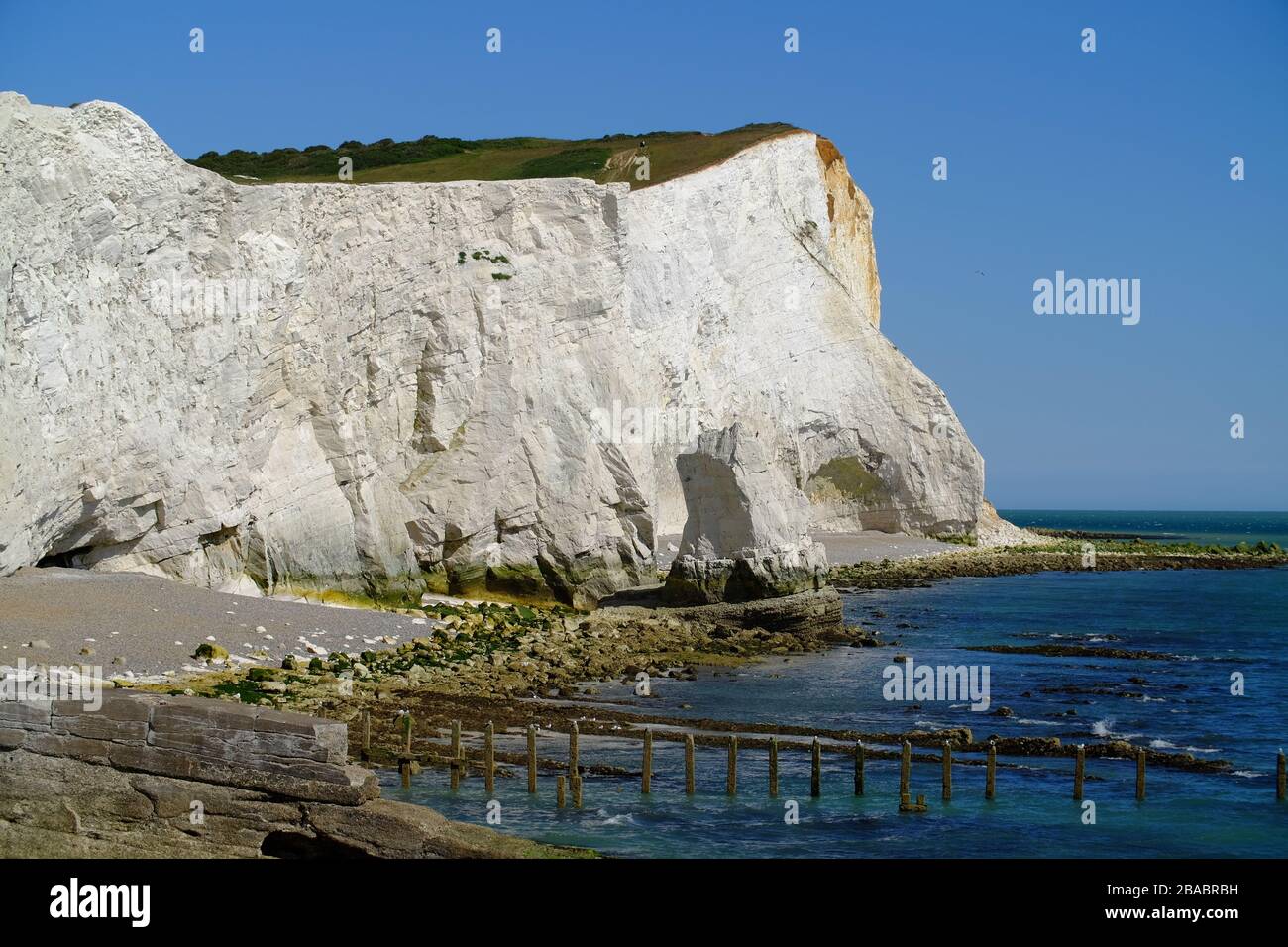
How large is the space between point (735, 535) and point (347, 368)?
1056 centimetres

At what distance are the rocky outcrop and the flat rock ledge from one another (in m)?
22.6

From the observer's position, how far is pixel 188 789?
40.5 ft

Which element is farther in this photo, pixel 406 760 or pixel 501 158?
pixel 501 158

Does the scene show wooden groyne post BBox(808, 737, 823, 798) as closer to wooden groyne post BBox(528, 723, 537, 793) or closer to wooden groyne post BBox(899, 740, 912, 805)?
wooden groyne post BBox(899, 740, 912, 805)

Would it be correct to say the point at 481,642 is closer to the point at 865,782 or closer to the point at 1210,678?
the point at 865,782

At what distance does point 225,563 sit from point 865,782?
1600 cm

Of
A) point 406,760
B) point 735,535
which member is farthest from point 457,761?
point 735,535

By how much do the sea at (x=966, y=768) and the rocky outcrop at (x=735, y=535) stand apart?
10.4 ft

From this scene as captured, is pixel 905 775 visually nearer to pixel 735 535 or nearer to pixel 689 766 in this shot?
pixel 689 766

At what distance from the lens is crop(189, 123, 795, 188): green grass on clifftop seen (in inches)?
1767

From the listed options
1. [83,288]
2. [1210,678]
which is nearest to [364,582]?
[83,288]

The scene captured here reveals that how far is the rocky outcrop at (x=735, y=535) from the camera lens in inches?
1361

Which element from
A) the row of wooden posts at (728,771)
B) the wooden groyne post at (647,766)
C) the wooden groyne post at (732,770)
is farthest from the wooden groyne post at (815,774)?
Result: the wooden groyne post at (647,766)

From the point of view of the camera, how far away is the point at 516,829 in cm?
1593
